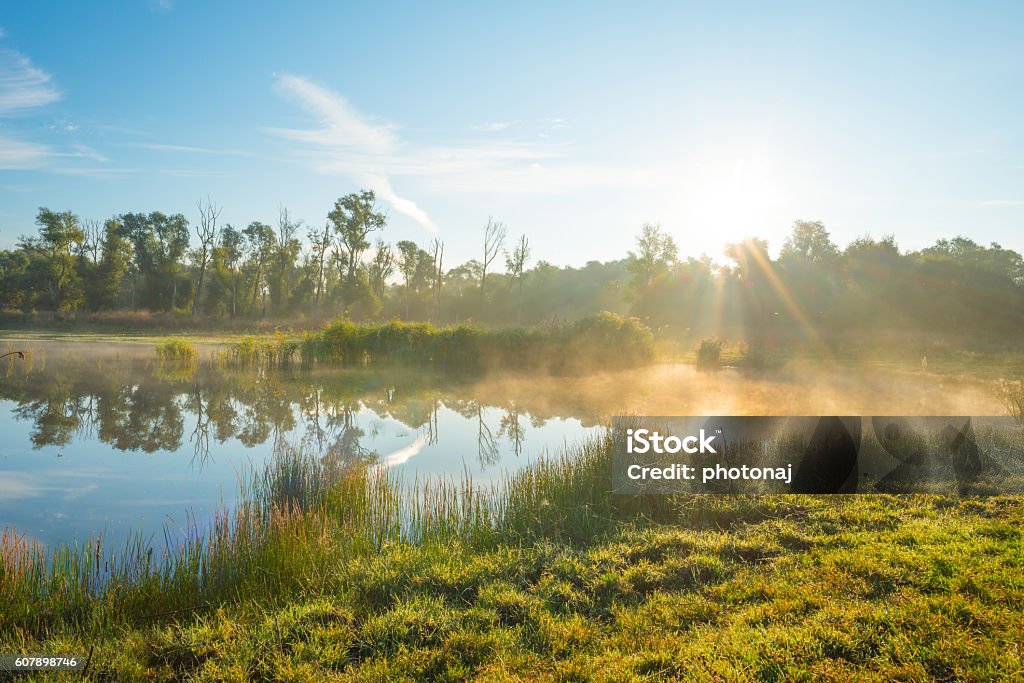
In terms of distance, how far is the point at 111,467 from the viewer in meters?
9.15

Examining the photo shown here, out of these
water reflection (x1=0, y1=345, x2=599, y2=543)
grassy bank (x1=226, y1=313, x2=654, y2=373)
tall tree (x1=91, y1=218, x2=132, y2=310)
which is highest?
tall tree (x1=91, y1=218, x2=132, y2=310)

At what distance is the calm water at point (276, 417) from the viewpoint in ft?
25.8

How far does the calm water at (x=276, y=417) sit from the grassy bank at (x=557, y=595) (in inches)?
87.0

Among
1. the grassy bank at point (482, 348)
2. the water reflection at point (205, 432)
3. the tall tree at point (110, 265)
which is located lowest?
the water reflection at point (205, 432)

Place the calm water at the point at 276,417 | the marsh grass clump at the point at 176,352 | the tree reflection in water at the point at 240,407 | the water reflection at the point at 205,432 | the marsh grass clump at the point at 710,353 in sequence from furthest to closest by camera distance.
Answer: the marsh grass clump at the point at 710,353, the marsh grass clump at the point at 176,352, the tree reflection in water at the point at 240,407, the calm water at the point at 276,417, the water reflection at the point at 205,432

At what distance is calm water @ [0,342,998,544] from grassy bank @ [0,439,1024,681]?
7.25 ft

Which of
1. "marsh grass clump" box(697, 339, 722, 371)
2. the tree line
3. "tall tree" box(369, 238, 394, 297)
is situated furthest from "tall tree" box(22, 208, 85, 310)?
"marsh grass clump" box(697, 339, 722, 371)

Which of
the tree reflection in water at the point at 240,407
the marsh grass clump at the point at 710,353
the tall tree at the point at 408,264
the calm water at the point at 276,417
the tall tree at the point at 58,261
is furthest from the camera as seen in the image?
the tall tree at the point at 408,264

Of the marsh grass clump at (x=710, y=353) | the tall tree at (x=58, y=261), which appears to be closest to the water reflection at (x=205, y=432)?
the marsh grass clump at (x=710, y=353)

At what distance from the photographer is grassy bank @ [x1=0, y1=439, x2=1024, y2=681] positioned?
3.41 metres

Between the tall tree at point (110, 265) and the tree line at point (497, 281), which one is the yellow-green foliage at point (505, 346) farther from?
the tall tree at point (110, 265)

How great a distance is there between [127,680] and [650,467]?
17.8ft

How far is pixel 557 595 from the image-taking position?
14.4 ft

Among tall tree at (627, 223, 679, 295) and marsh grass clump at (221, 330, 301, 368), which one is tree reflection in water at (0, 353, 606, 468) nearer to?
marsh grass clump at (221, 330, 301, 368)
